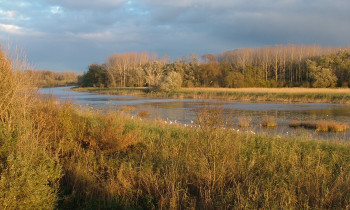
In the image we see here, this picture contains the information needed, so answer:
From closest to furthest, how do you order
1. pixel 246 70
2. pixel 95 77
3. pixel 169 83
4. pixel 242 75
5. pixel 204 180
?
pixel 204 180 < pixel 169 83 < pixel 242 75 < pixel 246 70 < pixel 95 77

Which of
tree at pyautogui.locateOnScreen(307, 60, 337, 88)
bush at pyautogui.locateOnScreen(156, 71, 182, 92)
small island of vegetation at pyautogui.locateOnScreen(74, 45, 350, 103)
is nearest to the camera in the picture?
small island of vegetation at pyautogui.locateOnScreen(74, 45, 350, 103)

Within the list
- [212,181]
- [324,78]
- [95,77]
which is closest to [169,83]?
[324,78]

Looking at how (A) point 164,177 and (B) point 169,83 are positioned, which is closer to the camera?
(A) point 164,177

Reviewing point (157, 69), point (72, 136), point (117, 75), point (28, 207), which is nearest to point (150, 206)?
point (28, 207)

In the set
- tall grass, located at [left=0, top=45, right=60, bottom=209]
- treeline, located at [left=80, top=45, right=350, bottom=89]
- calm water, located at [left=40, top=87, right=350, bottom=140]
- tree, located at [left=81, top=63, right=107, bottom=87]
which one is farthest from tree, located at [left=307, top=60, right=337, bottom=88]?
tall grass, located at [left=0, top=45, right=60, bottom=209]

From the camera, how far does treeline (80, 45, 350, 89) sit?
56562mm

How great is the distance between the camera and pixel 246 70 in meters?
67.8

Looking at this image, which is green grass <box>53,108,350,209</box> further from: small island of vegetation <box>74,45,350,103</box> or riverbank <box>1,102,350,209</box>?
small island of vegetation <box>74,45,350,103</box>

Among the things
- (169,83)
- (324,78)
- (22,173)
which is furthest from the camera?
(169,83)

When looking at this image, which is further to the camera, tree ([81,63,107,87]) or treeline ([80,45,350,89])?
tree ([81,63,107,87])

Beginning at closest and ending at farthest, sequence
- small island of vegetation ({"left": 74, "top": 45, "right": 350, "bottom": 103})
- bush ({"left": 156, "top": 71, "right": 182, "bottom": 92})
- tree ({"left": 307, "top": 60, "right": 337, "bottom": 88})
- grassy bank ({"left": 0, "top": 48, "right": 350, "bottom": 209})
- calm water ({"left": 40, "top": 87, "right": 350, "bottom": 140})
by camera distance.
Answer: grassy bank ({"left": 0, "top": 48, "right": 350, "bottom": 209})
calm water ({"left": 40, "top": 87, "right": 350, "bottom": 140})
small island of vegetation ({"left": 74, "top": 45, "right": 350, "bottom": 103})
tree ({"left": 307, "top": 60, "right": 337, "bottom": 88})
bush ({"left": 156, "top": 71, "right": 182, "bottom": 92})

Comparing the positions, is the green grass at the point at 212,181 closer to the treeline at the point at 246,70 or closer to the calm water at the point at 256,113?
the calm water at the point at 256,113

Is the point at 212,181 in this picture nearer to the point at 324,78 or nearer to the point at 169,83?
the point at 169,83

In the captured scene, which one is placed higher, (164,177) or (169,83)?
(169,83)
